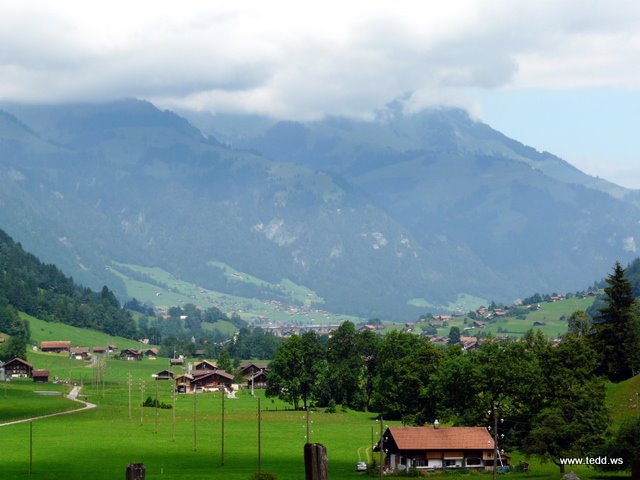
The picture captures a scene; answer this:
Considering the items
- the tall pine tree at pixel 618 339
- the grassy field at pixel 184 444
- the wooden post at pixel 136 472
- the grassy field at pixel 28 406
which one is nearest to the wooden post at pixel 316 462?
the wooden post at pixel 136 472

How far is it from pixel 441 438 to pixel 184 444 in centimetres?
2758

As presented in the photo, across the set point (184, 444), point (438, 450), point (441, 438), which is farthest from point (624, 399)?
point (184, 444)

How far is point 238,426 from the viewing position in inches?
6127

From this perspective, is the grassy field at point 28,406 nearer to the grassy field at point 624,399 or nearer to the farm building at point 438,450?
the farm building at point 438,450

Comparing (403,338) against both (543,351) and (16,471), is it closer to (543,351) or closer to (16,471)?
(543,351)

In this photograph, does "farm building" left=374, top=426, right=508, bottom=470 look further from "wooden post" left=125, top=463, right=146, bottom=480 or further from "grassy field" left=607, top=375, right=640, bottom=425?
"wooden post" left=125, top=463, right=146, bottom=480

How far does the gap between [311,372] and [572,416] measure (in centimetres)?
8148

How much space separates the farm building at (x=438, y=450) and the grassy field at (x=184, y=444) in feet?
11.4

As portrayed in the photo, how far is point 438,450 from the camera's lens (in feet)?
391

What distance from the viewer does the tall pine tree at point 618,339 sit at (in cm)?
14312

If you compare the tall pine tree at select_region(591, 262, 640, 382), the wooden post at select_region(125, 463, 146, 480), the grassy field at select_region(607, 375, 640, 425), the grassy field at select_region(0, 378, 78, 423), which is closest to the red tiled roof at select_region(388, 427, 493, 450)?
the grassy field at select_region(607, 375, 640, 425)

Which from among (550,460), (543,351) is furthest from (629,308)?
(550,460)

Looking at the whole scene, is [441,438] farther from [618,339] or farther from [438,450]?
[618,339]

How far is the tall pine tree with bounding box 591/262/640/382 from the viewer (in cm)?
14312
